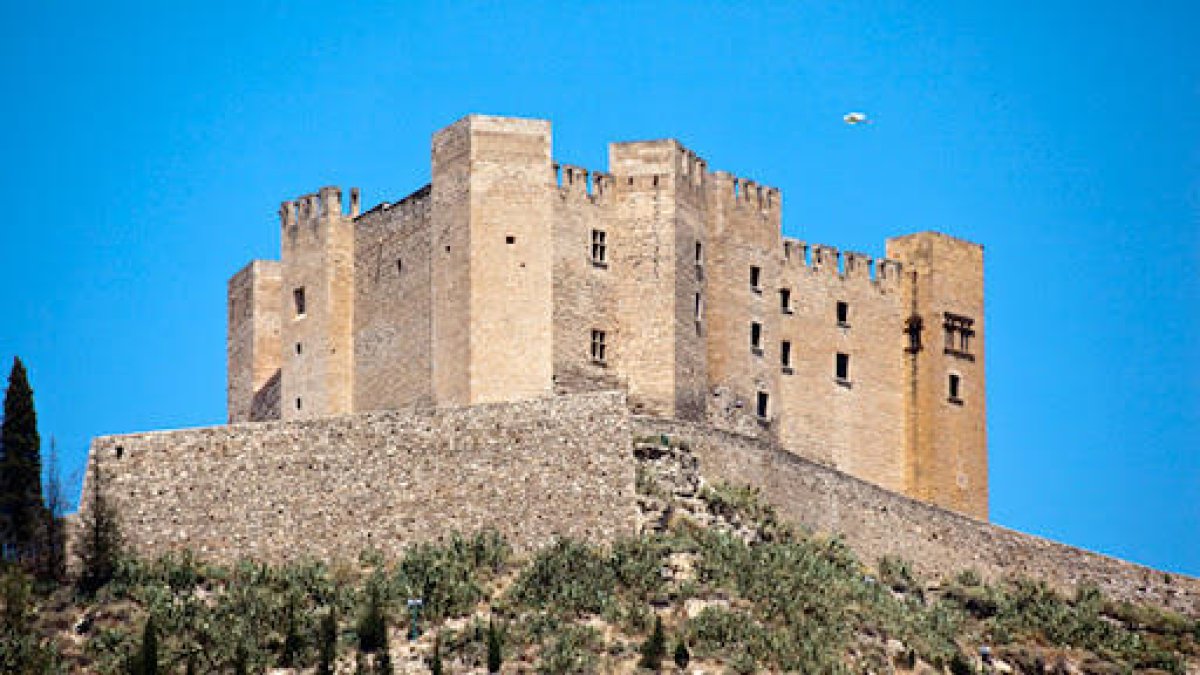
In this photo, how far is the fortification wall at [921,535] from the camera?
7056 centimetres

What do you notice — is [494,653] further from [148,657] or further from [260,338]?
[260,338]

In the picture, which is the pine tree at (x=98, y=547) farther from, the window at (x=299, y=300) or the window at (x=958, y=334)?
the window at (x=958, y=334)

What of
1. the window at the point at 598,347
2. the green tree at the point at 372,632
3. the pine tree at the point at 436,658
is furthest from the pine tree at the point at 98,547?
the window at the point at 598,347

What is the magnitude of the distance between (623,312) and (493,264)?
13.7 feet

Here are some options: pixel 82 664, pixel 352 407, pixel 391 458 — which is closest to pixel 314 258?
pixel 352 407

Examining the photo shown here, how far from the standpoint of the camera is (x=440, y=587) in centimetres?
6300

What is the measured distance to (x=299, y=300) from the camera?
77188 mm

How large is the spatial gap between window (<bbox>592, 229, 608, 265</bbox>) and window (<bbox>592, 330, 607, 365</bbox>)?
6.13 ft

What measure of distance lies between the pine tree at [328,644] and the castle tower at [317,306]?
555 inches

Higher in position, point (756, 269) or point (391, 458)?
point (756, 269)

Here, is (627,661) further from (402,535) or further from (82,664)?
(82,664)

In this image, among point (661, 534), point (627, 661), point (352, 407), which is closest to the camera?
point (627, 661)

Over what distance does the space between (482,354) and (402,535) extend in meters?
6.50

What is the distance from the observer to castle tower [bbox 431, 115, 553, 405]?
2771 inches
